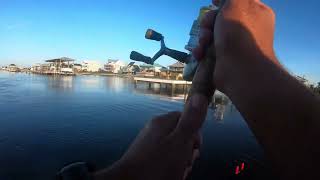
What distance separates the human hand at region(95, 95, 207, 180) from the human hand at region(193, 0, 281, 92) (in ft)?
0.37

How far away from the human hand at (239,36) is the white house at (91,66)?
477 feet

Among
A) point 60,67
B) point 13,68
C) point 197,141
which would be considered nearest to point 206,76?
point 197,141

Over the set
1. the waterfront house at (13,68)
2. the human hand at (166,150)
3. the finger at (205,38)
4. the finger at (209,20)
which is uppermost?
the finger at (209,20)

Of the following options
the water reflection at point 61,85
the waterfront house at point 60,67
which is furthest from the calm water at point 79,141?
the waterfront house at point 60,67

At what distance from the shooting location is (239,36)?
72cm

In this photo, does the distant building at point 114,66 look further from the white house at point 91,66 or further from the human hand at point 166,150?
the human hand at point 166,150

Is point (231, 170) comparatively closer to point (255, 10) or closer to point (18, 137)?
point (18, 137)

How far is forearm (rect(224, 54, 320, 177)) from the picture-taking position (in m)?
0.53

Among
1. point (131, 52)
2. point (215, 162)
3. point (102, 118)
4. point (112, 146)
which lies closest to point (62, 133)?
point (112, 146)

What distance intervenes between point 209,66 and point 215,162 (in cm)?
1413

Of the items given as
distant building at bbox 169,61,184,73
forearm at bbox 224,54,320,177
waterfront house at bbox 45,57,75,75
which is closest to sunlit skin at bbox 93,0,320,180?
forearm at bbox 224,54,320,177

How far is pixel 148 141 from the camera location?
2.72 ft

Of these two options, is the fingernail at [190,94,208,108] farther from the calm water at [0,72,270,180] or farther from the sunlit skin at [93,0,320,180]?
the calm water at [0,72,270,180]

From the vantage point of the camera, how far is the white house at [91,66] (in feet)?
469
